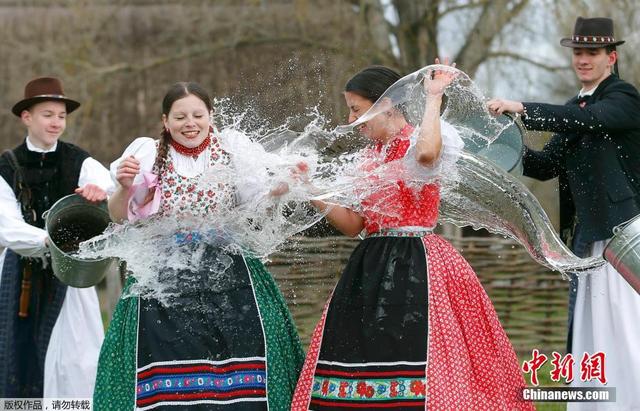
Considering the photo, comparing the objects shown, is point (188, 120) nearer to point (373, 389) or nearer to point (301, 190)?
point (301, 190)

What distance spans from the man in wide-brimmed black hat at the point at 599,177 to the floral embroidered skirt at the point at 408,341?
858 mm

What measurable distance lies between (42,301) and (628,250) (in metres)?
3.02

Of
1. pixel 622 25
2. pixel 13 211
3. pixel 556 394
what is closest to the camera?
pixel 556 394

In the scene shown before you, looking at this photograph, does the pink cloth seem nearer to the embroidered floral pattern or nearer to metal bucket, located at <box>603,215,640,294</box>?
the embroidered floral pattern

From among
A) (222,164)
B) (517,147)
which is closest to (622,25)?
(517,147)

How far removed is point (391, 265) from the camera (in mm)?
4656

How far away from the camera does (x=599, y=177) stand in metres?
5.36

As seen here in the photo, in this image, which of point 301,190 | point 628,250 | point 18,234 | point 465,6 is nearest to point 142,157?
point 301,190

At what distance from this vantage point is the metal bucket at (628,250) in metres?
4.49

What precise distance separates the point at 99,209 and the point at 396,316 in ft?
5.34

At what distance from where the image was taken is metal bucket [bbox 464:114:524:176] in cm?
491

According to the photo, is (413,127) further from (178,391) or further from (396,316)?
(178,391)

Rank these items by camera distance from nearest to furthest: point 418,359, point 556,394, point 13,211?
point 418,359 < point 556,394 < point 13,211

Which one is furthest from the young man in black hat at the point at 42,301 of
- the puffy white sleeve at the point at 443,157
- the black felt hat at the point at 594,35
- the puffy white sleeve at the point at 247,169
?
the black felt hat at the point at 594,35
